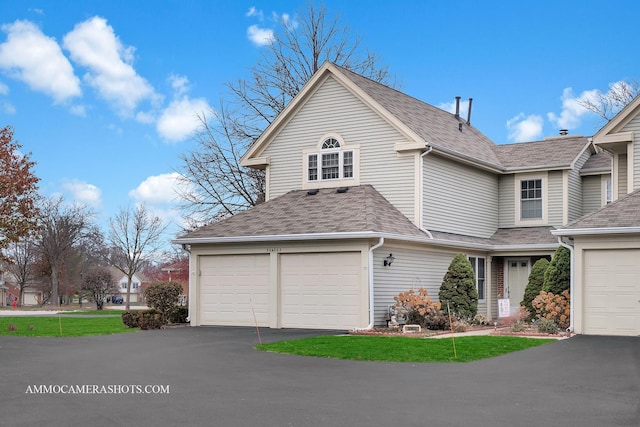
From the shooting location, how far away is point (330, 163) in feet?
88.4

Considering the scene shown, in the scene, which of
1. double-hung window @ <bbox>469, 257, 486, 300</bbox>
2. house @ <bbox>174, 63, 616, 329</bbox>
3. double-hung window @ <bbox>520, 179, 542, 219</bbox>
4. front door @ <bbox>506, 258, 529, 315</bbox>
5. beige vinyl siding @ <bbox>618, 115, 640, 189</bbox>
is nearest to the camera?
house @ <bbox>174, 63, 616, 329</bbox>

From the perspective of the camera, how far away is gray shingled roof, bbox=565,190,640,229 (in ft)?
67.7

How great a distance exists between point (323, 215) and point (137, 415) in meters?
15.0

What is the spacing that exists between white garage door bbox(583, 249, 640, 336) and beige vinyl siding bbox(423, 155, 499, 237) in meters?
5.92

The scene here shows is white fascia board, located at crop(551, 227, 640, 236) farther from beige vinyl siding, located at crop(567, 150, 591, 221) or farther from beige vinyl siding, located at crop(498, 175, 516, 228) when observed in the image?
beige vinyl siding, located at crop(498, 175, 516, 228)

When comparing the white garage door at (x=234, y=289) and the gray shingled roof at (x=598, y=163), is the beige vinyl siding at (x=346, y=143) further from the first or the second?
the gray shingled roof at (x=598, y=163)

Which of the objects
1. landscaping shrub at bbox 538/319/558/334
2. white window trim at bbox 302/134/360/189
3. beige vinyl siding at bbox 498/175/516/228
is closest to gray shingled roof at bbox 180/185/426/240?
white window trim at bbox 302/134/360/189

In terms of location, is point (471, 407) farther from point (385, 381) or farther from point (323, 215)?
point (323, 215)

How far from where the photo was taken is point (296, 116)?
90.3 ft

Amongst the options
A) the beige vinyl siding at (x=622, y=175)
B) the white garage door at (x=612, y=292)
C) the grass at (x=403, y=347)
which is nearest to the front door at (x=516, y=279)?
the beige vinyl siding at (x=622, y=175)

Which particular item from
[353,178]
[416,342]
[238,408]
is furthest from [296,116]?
[238,408]

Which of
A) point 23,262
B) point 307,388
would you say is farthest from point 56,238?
point 307,388

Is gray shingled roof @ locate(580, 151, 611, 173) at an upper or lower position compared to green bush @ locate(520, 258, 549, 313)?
upper

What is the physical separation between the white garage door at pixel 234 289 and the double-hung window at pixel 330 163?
14.0 feet
